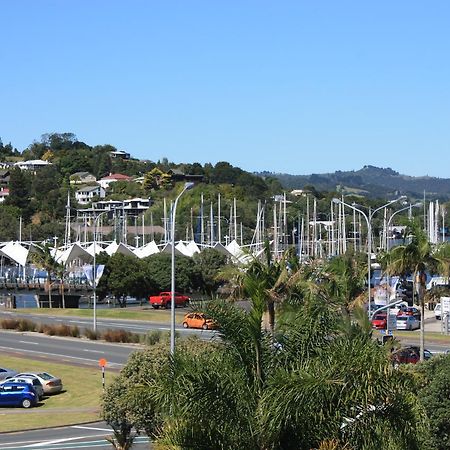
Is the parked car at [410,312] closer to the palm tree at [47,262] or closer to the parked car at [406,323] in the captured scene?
the parked car at [406,323]

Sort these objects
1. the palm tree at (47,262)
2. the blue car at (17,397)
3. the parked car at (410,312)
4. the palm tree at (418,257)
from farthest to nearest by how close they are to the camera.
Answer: the palm tree at (47,262) < the parked car at (410,312) < the blue car at (17,397) < the palm tree at (418,257)

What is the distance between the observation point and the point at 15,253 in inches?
4461

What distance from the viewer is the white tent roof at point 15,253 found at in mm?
112000

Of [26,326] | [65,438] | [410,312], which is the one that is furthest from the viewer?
[410,312]

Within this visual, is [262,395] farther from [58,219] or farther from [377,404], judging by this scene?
[58,219]

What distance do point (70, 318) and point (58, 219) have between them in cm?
12787

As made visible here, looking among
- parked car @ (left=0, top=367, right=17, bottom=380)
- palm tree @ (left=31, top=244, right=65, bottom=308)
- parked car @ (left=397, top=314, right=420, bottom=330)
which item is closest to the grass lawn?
parked car @ (left=0, top=367, right=17, bottom=380)

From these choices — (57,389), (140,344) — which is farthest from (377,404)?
(140,344)

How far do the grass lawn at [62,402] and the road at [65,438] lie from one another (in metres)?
0.99

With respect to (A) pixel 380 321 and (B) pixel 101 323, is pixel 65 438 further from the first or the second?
(B) pixel 101 323

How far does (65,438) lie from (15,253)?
279 ft

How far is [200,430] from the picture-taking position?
46.8ft

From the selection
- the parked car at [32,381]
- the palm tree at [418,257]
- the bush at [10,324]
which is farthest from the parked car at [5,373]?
the bush at [10,324]

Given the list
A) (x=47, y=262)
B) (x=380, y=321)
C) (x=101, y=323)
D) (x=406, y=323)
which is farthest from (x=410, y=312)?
(x=47, y=262)
